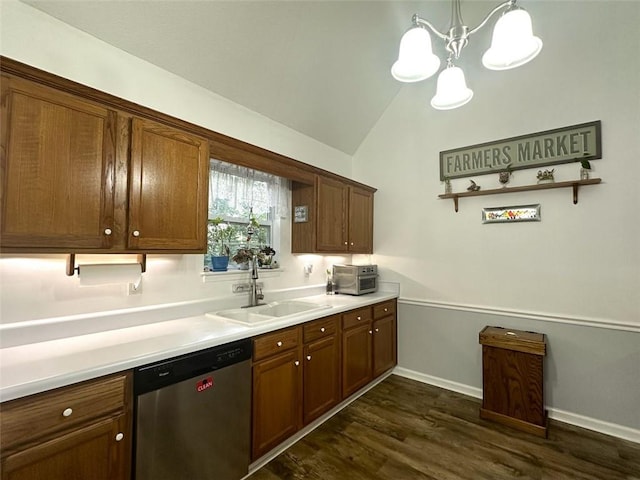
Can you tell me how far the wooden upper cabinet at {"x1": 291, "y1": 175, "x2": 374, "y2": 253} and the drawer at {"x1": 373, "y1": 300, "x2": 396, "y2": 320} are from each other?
2.18 feet

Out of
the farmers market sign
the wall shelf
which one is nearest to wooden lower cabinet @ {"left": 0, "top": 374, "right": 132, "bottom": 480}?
Result: the wall shelf

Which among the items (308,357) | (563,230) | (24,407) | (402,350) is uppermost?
(563,230)

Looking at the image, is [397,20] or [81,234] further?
[397,20]

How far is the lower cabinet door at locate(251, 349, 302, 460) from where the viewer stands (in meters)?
1.90

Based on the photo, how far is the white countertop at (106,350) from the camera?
113 cm

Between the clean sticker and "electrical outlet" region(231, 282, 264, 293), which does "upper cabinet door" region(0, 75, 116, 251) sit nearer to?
the clean sticker

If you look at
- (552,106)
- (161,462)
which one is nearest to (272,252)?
(161,462)

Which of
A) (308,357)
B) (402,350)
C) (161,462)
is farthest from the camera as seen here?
(402,350)

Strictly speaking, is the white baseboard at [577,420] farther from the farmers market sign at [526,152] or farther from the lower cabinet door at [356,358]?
the farmers market sign at [526,152]

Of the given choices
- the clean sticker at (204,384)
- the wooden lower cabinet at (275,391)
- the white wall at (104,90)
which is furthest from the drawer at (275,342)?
the white wall at (104,90)

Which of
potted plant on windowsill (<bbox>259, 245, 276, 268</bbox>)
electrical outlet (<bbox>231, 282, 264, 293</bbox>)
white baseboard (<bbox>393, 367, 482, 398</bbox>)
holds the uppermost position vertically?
potted plant on windowsill (<bbox>259, 245, 276, 268</bbox>)

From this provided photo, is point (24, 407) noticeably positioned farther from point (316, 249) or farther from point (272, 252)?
point (316, 249)

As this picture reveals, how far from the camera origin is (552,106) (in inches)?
105

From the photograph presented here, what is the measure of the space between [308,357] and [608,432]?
2453 mm
